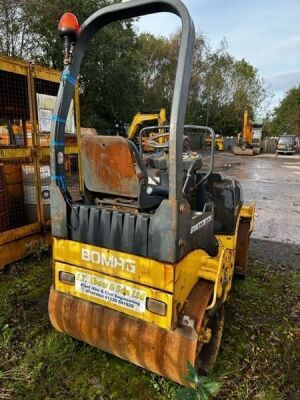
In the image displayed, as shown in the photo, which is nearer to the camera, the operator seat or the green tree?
the operator seat

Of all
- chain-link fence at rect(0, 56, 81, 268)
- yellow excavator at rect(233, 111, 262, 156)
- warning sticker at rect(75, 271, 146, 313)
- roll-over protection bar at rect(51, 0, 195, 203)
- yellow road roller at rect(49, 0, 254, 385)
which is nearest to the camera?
roll-over protection bar at rect(51, 0, 195, 203)

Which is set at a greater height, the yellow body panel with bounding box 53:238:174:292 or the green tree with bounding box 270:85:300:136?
the green tree with bounding box 270:85:300:136

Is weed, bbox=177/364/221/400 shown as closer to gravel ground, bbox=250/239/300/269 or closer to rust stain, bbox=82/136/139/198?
rust stain, bbox=82/136/139/198

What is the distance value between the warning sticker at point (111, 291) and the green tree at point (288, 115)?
4291 cm

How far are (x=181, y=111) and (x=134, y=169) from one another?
53 centimetres

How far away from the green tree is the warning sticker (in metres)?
42.9

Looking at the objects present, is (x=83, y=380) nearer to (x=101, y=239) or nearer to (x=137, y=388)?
(x=137, y=388)

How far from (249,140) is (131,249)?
Answer: 27115 millimetres

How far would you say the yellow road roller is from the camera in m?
1.89

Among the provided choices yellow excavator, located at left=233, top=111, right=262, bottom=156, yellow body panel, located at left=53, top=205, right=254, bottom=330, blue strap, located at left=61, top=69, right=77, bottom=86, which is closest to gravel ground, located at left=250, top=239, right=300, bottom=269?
yellow body panel, located at left=53, top=205, right=254, bottom=330

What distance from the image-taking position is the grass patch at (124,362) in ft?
7.50

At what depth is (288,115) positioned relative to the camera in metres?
44.2

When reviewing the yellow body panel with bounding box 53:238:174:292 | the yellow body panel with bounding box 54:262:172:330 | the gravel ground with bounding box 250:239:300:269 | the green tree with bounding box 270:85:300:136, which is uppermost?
the green tree with bounding box 270:85:300:136

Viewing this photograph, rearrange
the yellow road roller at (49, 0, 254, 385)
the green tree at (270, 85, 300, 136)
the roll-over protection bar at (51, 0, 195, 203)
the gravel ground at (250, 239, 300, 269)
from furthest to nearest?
the green tree at (270, 85, 300, 136), the gravel ground at (250, 239, 300, 269), the yellow road roller at (49, 0, 254, 385), the roll-over protection bar at (51, 0, 195, 203)
